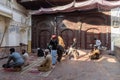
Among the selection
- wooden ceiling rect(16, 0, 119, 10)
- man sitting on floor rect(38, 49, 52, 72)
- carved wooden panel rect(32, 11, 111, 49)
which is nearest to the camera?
man sitting on floor rect(38, 49, 52, 72)

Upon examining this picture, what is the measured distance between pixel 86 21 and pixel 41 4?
4538 millimetres

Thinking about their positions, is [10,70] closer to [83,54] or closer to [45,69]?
[45,69]

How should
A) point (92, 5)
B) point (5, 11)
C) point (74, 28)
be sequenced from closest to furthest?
point (5, 11) < point (92, 5) < point (74, 28)

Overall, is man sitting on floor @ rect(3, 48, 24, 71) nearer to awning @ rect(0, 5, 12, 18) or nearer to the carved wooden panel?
awning @ rect(0, 5, 12, 18)

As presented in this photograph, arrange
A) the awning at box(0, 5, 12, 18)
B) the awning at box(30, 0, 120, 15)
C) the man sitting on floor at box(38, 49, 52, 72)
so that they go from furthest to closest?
the awning at box(30, 0, 120, 15)
the awning at box(0, 5, 12, 18)
the man sitting on floor at box(38, 49, 52, 72)

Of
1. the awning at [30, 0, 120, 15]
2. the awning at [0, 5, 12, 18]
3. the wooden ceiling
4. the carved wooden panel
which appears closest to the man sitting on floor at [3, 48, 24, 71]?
the awning at [0, 5, 12, 18]

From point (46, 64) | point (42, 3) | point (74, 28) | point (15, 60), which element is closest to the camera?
point (15, 60)

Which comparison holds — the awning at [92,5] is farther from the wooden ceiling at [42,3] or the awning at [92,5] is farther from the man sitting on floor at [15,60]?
the man sitting on floor at [15,60]

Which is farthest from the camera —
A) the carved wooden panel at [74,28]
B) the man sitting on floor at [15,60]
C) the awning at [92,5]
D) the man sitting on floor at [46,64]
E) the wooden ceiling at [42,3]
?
the carved wooden panel at [74,28]

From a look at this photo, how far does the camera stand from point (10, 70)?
1185cm

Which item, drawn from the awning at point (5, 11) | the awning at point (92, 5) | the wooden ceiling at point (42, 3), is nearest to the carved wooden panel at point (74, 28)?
the wooden ceiling at point (42, 3)

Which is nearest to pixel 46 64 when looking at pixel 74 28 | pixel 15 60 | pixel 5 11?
pixel 15 60

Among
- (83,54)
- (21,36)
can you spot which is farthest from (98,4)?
(21,36)

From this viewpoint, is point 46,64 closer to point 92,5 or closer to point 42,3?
point 92,5
